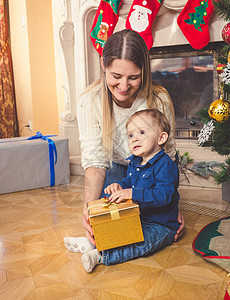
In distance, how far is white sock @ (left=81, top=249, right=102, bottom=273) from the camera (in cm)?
117

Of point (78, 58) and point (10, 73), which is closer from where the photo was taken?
point (78, 58)

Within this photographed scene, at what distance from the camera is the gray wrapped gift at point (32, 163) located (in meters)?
2.10

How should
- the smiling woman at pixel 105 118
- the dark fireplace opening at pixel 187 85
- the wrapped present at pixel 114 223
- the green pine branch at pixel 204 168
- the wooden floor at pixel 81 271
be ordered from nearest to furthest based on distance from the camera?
1. the wooden floor at pixel 81 271
2. the wrapped present at pixel 114 223
3. the smiling woman at pixel 105 118
4. the green pine branch at pixel 204 168
5. the dark fireplace opening at pixel 187 85

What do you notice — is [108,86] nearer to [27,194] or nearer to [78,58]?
[27,194]

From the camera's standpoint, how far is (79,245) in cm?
132

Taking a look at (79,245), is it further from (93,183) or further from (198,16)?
(198,16)

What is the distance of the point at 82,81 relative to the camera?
251cm

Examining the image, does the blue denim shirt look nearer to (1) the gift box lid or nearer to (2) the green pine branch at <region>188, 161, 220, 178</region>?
(1) the gift box lid

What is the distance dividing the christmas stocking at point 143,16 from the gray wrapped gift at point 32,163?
2.59ft

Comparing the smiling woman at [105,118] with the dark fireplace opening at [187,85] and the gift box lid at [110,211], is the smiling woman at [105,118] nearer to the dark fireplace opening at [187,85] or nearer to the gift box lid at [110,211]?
the gift box lid at [110,211]

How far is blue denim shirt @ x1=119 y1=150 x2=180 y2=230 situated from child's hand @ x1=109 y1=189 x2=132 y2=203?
0.02 meters

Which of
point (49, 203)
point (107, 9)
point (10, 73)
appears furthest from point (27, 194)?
point (10, 73)

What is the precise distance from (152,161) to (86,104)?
322 mm

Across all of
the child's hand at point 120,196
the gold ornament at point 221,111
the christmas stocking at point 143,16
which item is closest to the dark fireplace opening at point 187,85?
the christmas stocking at point 143,16
